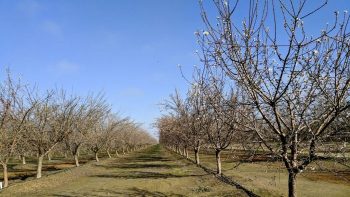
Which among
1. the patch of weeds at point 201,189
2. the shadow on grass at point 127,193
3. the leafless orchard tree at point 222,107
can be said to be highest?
the leafless orchard tree at point 222,107

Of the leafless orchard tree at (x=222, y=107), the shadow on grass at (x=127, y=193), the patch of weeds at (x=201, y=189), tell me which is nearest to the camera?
the leafless orchard tree at (x=222, y=107)

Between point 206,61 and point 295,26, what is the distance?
2.20m

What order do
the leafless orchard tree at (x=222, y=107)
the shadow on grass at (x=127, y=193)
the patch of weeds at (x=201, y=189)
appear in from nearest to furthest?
1. the leafless orchard tree at (x=222, y=107)
2. the shadow on grass at (x=127, y=193)
3. the patch of weeds at (x=201, y=189)

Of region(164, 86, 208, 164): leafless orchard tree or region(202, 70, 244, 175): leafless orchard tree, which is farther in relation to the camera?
region(164, 86, 208, 164): leafless orchard tree

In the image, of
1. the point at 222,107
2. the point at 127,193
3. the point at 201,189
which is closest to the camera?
the point at 222,107

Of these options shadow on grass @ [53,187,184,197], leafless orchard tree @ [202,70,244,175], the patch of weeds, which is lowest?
shadow on grass @ [53,187,184,197]

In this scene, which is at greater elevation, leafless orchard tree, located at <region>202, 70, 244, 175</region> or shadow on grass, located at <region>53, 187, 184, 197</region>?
leafless orchard tree, located at <region>202, 70, 244, 175</region>

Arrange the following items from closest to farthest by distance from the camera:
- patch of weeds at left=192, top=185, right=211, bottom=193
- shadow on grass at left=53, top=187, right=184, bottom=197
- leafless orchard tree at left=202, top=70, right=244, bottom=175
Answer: leafless orchard tree at left=202, top=70, right=244, bottom=175
shadow on grass at left=53, top=187, right=184, bottom=197
patch of weeds at left=192, top=185, right=211, bottom=193

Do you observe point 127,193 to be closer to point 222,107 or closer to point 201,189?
point 201,189

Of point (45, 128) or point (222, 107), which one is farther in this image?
point (45, 128)

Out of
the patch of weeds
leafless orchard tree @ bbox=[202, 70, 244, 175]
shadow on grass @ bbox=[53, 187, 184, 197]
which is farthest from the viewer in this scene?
the patch of weeds

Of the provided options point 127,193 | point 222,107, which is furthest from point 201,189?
point 222,107

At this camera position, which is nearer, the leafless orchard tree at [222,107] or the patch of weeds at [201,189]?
the leafless orchard tree at [222,107]

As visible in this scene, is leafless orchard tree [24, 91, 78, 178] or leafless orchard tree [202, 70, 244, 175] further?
leafless orchard tree [24, 91, 78, 178]
